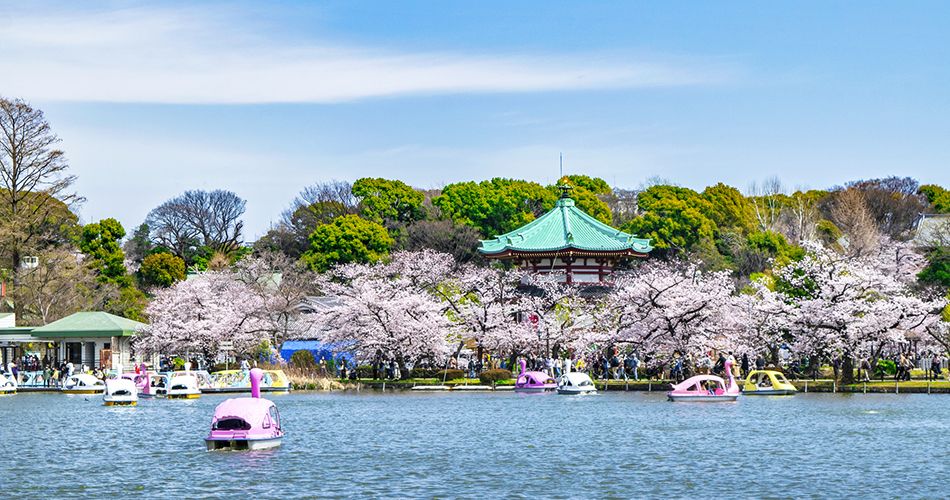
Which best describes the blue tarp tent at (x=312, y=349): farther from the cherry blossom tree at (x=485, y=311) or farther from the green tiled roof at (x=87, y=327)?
the green tiled roof at (x=87, y=327)

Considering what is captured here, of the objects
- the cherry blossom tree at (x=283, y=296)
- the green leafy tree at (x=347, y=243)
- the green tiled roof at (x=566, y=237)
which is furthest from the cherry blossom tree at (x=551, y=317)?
the green leafy tree at (x=347, y=243)

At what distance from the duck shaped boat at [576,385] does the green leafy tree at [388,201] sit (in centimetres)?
4705

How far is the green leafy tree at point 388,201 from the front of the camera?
335 feet

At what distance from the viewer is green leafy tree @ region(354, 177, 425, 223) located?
102 metres

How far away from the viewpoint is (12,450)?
3369 cm

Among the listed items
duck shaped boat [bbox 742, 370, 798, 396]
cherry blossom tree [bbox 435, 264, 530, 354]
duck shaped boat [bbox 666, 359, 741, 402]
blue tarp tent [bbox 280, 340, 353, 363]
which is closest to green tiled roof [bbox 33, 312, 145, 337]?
blue tarp tent [bbox 280, 340, 353, 363]

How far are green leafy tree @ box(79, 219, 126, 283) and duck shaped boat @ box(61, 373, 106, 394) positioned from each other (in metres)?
26.6

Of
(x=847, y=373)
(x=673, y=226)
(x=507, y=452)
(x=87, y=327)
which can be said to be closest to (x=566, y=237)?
(x=673, y=226)

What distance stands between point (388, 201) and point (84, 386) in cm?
4423

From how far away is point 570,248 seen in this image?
80.2 metres

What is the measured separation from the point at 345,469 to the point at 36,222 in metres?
55.0

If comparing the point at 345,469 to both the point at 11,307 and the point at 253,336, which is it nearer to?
the point at 253,336

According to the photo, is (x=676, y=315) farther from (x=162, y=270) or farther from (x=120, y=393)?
(x=162, y=270)

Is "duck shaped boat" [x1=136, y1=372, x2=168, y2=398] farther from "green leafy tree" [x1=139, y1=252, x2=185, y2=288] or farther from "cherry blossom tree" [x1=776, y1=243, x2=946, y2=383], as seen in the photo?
"green leafy tree" [x1=139, y1=252, x2=185, y2=288]
